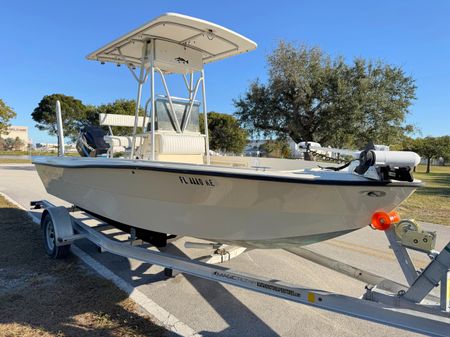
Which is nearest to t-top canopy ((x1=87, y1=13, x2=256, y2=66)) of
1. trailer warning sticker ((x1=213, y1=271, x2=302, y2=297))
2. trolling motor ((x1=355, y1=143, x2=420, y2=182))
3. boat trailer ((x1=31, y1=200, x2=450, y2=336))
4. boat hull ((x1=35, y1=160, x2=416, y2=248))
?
boat hull ((x1=35, y1=160, x2=416, y2=248))

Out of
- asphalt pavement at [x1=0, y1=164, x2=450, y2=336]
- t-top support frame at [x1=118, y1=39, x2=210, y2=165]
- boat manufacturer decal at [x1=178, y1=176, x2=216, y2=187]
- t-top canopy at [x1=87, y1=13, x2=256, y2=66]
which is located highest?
t-top canopy at [x1=87, y1=13, x2=256, y2=66]

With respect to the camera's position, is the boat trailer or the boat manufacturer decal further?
the boat manufacturer decal

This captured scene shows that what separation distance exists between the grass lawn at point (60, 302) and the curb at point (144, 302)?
0.08m

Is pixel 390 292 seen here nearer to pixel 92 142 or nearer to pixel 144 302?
pixel 144 302

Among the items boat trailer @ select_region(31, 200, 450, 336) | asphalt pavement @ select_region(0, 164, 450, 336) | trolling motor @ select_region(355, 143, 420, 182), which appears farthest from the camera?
asphalt pavement @ select_region(0, 164, 450, 336)

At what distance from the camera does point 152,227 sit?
11.3 ft

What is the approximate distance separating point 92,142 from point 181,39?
266 centimetres

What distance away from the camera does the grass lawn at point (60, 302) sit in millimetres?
2828

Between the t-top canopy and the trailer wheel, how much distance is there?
245cm

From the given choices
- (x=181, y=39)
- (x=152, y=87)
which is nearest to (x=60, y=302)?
(x=152, y=87)

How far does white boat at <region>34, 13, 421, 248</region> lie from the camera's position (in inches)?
98.5

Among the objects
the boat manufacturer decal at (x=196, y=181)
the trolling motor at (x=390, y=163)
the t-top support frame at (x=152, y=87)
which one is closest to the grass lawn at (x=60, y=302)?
the boat manufacturer decal at (x=196, y=181)

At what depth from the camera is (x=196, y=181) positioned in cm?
289

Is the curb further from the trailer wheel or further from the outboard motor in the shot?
the outboard motor
